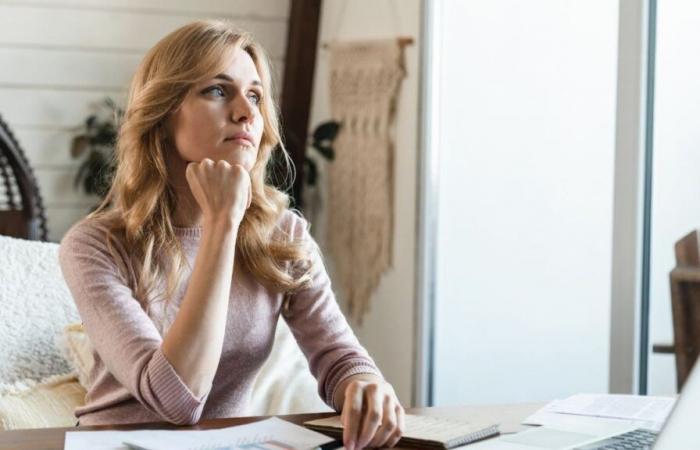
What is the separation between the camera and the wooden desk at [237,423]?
1275mm

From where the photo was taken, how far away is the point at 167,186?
178cm

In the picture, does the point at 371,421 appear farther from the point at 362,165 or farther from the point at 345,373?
the point at 362,165

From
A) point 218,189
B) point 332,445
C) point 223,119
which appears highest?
point 223,119

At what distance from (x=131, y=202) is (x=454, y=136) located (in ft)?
5.42

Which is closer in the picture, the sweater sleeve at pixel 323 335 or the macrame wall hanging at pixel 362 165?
the sweater sleeve at pixel 323 335

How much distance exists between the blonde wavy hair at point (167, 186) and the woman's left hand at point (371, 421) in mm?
414

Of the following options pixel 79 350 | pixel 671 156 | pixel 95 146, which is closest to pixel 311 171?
pixel 95 146

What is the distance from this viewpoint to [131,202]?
69.3 inches

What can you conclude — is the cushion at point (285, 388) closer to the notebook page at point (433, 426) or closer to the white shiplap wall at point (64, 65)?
the notebook page at point (433, 426)

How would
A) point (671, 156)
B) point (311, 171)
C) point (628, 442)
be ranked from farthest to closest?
point (311, 171) < point (671, 156) < point (628, 442)

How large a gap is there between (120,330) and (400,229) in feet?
6.44

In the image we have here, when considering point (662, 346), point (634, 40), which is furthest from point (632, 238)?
point (634, 40)

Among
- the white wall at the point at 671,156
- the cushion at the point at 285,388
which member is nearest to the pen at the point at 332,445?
the cushion at the point at 285,388

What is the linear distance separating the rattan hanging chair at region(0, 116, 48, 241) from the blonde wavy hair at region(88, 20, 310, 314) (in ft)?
4.61
